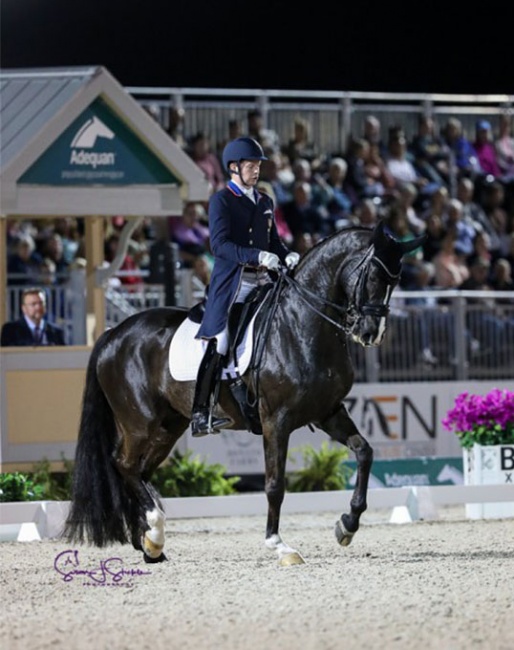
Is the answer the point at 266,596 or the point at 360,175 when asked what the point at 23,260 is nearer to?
the point at 360,175

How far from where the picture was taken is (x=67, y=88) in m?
12.7

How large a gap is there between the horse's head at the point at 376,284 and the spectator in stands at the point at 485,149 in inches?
444

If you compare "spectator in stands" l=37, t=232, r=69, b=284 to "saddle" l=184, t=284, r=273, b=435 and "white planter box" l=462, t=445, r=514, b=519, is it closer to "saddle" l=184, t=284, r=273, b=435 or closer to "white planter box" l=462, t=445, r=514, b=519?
"white planter box" l=462, t=445, r=514, b=519

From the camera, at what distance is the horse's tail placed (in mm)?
9008

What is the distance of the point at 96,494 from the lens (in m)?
9.07

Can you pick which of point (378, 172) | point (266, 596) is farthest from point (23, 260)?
point (266, 596)

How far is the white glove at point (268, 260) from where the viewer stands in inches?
333

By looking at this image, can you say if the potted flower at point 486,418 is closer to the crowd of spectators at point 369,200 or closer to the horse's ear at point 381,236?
the crowd of spectators at point 369,200

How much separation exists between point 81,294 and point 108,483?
386 centimetres

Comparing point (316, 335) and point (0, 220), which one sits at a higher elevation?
point (0, 220)

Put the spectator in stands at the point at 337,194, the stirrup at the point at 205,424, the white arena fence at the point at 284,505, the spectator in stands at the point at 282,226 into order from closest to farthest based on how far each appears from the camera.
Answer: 1. the stirrup at the point at 205,424
2. the white arena fence at the point at 284,505
3. the spectator in stands at the point at 282,226
4. the spectator in stands at the point at 337,194

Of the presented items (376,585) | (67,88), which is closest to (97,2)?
(67,88)

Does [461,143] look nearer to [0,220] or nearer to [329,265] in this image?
[0,220]

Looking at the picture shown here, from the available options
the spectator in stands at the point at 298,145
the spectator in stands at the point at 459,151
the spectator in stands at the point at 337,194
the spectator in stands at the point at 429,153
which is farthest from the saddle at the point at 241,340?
the spectator in stands at the point at 459,151
